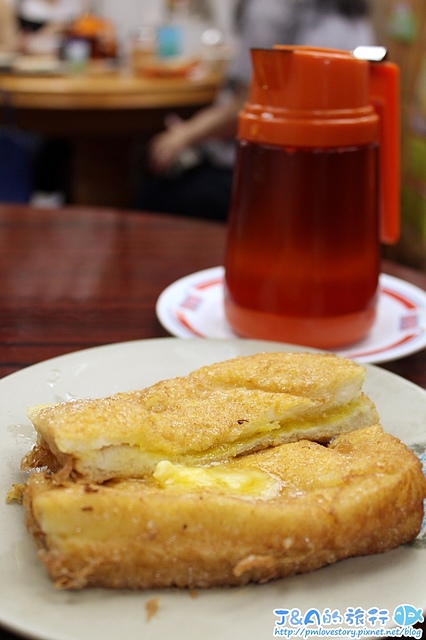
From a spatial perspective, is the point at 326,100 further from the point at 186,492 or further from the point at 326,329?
the point at 186,492

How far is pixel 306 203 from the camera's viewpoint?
37.7 inches

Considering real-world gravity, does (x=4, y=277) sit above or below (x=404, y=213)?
above

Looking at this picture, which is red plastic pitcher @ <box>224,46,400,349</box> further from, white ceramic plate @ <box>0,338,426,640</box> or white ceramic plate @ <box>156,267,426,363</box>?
white ceramic plate @ <box>0,338,426,640</box>

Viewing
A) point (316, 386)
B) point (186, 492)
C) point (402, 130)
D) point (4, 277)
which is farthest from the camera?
point (402, 130)

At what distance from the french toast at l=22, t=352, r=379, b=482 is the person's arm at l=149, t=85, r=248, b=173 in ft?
7.76

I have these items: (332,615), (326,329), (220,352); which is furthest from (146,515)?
(326,329)

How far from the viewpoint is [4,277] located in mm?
1272

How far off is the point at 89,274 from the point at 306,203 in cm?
51

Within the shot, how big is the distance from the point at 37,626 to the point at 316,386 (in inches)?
13.8

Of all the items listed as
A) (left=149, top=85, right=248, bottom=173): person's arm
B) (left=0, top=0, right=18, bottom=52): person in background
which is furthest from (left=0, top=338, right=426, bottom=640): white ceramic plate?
(left=0, top=0, right=18, bottom=52): person in background

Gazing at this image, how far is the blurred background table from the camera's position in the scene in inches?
122

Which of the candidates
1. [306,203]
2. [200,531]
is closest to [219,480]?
[200,531]

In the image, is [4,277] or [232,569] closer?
[232,569]

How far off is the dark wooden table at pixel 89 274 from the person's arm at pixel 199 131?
151 cm
